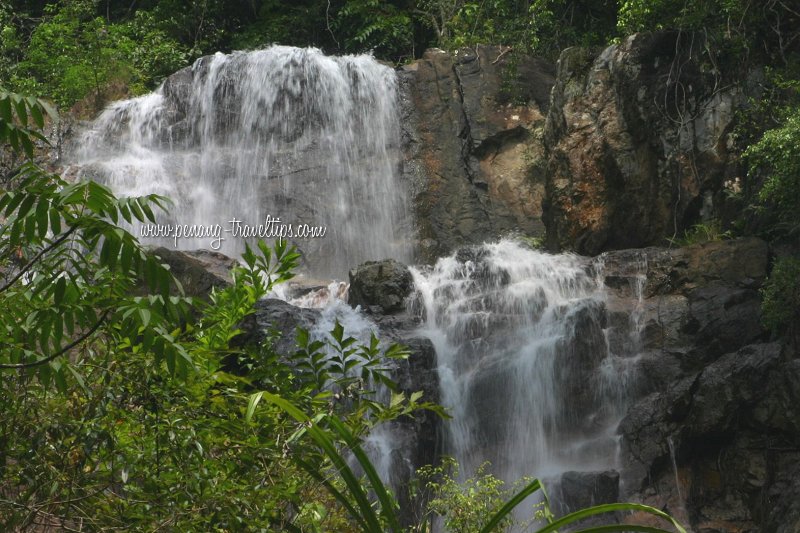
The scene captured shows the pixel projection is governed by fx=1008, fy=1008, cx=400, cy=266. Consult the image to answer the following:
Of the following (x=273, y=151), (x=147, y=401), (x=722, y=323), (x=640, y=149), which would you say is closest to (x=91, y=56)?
(x=273, y=151)

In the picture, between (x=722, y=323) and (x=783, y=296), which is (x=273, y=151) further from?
(x=783, y=296)

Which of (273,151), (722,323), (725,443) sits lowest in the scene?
(725,443)

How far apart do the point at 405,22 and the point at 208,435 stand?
16.6 meters

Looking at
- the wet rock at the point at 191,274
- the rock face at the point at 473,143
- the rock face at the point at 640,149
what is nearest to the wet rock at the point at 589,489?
the wet rock at the point at 191,274

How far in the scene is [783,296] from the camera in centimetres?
998

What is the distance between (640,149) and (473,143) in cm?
351

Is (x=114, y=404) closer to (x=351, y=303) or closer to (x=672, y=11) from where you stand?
(x=351, y=303)

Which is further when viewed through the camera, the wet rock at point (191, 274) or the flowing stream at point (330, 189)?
the flowing stream at point (330, 189)

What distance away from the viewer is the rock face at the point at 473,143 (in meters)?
15.6

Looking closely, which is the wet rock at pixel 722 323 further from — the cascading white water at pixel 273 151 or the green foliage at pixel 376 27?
the green foliage at pixel 376 27

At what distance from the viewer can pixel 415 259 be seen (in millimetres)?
15430

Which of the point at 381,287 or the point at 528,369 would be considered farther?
the point at 381,287

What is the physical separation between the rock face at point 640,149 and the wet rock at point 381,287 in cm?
264

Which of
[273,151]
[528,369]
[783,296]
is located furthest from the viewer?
[273,151]
